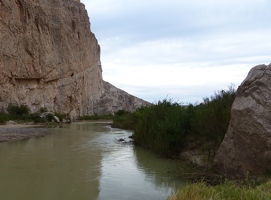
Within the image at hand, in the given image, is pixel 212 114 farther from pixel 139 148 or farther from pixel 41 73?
pixel 41 73

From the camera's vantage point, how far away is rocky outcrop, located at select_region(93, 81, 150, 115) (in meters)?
71.6

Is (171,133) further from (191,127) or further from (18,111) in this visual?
(18,111)

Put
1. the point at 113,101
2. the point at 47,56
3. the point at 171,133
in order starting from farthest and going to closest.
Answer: the point at 113,101 < the point at 47,56 < the point at 171,133

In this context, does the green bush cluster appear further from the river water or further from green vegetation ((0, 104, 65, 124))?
green vegetation ((0, 104, 65, 124))

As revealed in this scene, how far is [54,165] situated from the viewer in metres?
10.3

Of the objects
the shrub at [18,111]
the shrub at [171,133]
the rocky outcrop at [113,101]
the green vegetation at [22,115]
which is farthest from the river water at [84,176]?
the rocky outcrop at [113,101]

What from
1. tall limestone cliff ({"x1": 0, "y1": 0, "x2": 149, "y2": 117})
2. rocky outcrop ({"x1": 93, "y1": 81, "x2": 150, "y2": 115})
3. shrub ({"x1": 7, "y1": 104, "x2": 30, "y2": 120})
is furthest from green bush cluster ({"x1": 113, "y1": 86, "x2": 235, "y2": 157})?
rocky outcrop ({"x1": 93, "y1": 81, "x2": 150, "y2": 115})

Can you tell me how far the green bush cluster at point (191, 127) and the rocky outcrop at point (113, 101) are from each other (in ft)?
181

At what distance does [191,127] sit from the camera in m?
12.1

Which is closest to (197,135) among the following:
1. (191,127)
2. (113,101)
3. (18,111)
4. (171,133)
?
(191,127)

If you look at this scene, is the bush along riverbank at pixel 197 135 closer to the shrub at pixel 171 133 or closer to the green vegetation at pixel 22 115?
the shrub at pixel 171 133

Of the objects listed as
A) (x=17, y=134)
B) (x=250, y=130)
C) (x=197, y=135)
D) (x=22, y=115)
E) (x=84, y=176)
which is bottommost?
(x=84, y=176)

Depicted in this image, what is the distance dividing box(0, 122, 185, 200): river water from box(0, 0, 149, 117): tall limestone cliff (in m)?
32.5

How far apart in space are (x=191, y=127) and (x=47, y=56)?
42.3m
